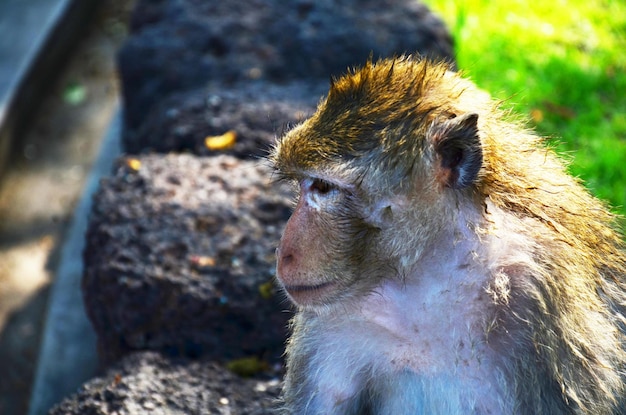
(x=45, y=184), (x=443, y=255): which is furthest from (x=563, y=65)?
(x=443, y=255)

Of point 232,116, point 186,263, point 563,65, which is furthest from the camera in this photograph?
point 563,65

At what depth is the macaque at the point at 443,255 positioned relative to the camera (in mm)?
2139

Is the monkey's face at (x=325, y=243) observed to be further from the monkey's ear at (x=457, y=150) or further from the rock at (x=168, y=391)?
the rock at (x=168, y=391)

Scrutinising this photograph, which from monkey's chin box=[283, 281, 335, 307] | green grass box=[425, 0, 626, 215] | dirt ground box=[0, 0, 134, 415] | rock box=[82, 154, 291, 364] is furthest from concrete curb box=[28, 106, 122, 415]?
green grass box=[425, 0, 626, 215]

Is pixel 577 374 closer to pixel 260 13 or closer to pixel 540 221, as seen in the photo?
pixel 540 221

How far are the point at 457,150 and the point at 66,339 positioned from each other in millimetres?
2753

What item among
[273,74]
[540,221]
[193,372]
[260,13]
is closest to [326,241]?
[540,221]

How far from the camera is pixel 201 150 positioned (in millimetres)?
3947

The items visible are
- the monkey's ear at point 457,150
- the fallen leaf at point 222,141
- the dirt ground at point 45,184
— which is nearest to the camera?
the monkey's ear at point 457,150

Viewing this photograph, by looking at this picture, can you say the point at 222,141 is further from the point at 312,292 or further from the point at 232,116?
the point at 312,292

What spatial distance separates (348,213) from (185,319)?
4.11 feet

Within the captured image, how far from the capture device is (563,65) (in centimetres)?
554

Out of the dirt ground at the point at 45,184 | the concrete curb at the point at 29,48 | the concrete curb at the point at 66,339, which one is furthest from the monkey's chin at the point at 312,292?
the concrete curb at the point at 29,48

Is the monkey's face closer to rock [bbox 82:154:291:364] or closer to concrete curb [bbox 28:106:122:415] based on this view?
rock [bbox 82:154:291:364]
